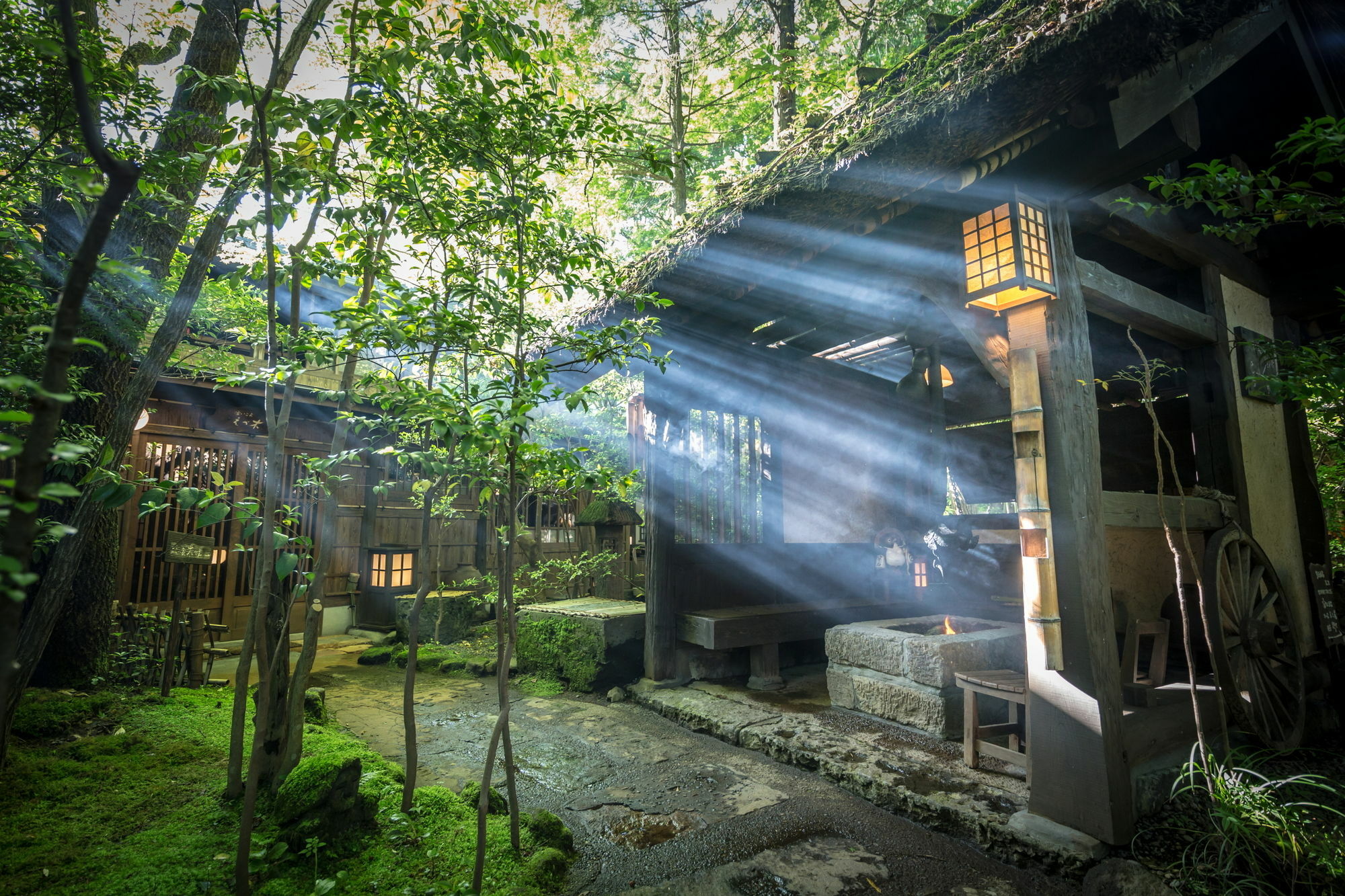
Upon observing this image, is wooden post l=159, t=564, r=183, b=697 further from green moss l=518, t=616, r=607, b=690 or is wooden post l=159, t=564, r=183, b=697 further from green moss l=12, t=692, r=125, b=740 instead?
green moss l=518, t=616, r=607, b=690

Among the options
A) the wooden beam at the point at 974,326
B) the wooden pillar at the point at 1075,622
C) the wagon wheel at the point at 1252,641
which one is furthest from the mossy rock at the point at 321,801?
the wagon wheel at the point at 1252,641

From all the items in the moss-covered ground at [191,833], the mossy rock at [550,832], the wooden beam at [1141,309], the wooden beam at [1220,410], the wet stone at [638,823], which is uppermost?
the wooden beam at [1141,309]

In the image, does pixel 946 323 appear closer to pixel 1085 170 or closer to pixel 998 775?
pixel 1085 170

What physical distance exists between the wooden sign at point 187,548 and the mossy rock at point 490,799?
2.98 metres

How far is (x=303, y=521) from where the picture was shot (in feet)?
35.2

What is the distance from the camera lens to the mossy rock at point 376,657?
914 cm

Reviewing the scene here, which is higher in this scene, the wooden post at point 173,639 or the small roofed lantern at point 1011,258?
the small roofed lantern at point 1011,258

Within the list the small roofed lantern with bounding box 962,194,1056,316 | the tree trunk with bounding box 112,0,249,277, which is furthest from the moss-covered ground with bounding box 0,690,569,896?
the small roofed lantern with bounding box 962,194,1056,316

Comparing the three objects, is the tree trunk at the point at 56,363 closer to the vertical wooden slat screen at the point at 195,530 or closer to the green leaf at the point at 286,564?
the green leaf at the point at 286,564

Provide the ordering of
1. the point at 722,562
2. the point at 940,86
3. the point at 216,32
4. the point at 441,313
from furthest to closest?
1. the point at 722,562
2. the point at 216,32
3. the point at 940,86
4. the point at 441,313

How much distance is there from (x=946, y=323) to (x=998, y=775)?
417 cm

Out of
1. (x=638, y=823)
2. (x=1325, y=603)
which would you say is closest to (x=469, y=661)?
(x=638, y=823)

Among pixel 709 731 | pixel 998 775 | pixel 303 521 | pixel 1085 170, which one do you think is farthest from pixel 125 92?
pixel 303 521

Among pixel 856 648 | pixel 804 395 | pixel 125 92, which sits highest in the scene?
pixel 125 92
